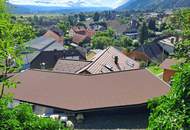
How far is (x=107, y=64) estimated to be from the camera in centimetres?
3406

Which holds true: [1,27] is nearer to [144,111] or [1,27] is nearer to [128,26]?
[144,111]

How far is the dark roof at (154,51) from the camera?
2505 inches

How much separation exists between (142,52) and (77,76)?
133 ft

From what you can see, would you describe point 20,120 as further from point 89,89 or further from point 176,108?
point 89,89

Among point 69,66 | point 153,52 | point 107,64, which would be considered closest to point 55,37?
point 153,52

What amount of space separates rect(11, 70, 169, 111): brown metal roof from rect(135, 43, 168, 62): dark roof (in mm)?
39940

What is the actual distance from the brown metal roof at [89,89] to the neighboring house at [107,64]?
570cm

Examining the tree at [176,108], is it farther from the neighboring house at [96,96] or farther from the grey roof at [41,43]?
the grey roof at [41,43]

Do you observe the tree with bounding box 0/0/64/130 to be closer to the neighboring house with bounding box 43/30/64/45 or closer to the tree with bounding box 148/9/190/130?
the tree with bounding box 148/9/190/130

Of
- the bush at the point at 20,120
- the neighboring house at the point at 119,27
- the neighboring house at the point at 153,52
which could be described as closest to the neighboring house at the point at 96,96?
the bush at the point at 20,120

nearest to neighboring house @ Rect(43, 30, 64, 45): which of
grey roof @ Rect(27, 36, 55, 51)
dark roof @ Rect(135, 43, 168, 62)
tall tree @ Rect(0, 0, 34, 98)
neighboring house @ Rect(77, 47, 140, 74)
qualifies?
grey roof @ Rect(27, 36, 55, 51)

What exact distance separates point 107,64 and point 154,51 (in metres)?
32.8

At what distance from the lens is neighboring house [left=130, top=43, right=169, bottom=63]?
62903 millimetres

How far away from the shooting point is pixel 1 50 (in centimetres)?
707
